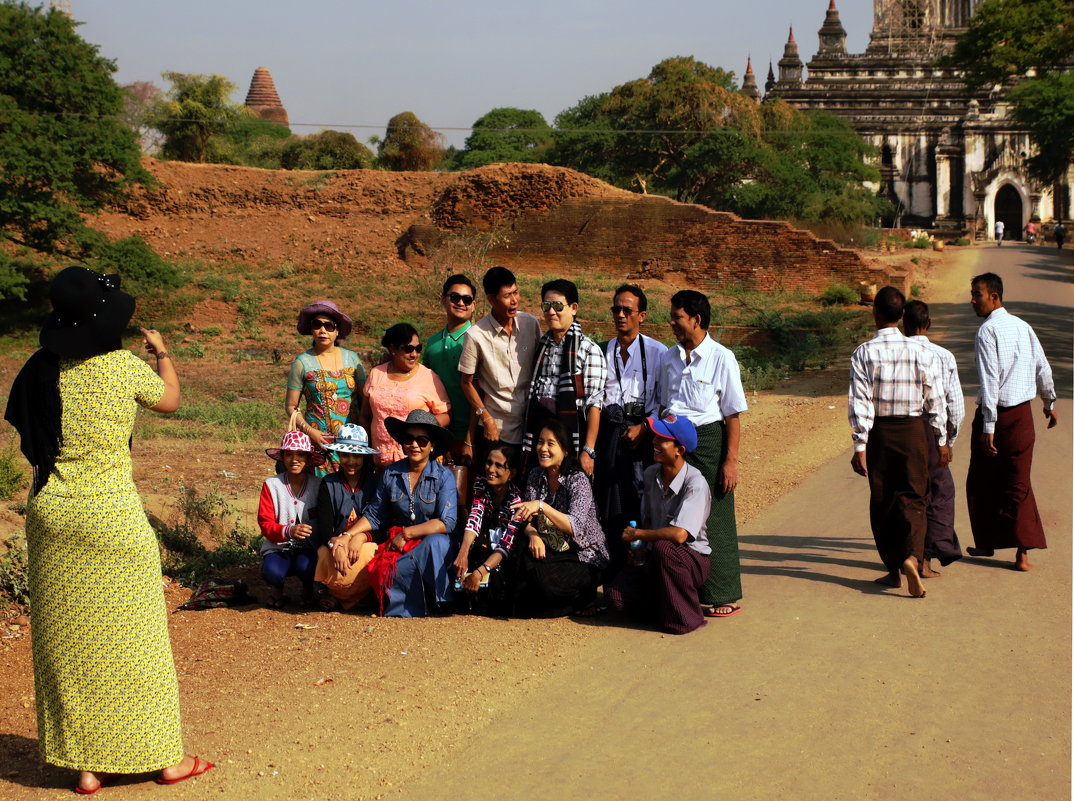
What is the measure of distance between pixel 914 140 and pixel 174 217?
34490 millimetres

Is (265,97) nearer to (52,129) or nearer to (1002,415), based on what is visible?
(52,129)

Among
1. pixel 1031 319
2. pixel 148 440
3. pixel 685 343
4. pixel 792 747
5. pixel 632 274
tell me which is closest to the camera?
pixel 792 747

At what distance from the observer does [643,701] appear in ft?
14.3

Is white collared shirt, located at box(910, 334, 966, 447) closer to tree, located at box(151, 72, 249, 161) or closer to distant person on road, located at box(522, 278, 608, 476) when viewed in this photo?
distant person on road, located at box(522, 278, 608, 476)

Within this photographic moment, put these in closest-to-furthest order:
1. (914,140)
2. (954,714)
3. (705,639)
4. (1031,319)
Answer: (954,714), (705,639), (1031,319), (914,140)

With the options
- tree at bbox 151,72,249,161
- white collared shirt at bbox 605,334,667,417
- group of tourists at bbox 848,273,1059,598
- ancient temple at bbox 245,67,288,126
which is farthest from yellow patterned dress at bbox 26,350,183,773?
ancient temple at bbox 245,67,288,126

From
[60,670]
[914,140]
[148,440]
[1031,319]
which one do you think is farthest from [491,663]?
[914,140]

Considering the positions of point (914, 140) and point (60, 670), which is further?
point (914, 140)

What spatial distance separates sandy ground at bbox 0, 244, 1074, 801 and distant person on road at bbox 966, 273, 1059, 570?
0.34 meters

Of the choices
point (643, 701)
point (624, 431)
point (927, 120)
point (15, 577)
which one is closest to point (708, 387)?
point (624, 431)

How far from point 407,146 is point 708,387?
119 feet

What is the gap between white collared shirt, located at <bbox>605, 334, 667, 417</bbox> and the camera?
230 inches

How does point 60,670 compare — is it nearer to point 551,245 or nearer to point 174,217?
point 551,245

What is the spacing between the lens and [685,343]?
5590mm
